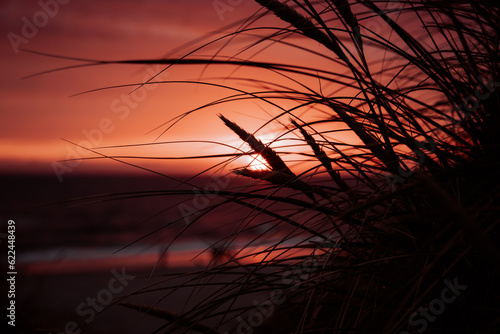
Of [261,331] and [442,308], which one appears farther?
[261,331]

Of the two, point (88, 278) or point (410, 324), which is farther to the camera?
point (88, 278)

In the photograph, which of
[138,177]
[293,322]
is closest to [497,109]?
[293,322]

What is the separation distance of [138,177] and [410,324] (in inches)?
689

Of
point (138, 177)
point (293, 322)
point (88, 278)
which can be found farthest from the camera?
point (138, 177)

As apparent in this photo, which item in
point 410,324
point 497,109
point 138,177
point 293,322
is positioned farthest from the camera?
point 138,177

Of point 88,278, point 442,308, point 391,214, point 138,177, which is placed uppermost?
point 138,177

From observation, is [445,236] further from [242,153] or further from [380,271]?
[242,153]

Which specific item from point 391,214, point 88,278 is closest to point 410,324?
point 391,214

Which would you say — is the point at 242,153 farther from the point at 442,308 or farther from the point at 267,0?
the point at 442,308

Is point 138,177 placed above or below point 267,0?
above

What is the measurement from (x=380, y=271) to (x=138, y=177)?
17.4 m

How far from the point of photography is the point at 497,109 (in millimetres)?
571

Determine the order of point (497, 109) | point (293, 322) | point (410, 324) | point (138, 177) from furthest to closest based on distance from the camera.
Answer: point (138, 177) < point (293, 322) < point (497, 109) < point (410, 324)

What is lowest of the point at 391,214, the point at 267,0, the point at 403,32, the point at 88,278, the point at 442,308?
the point at 442,308
